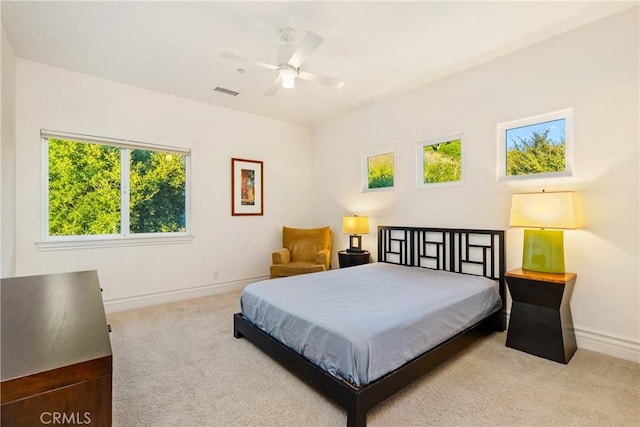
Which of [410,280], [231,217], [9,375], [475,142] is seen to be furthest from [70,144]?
[475,142]

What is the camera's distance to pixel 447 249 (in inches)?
144

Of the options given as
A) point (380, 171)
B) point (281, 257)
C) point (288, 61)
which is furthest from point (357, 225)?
point (288, 61)

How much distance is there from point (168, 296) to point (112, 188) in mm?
1551

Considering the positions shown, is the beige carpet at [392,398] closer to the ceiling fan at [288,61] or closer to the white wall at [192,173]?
the white wall at [192,173]

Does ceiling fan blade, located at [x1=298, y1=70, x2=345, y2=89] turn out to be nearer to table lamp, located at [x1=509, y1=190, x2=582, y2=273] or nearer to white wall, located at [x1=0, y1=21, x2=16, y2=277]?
table lamp, located at [x1=509, y1=190, x2=582, y2=273]

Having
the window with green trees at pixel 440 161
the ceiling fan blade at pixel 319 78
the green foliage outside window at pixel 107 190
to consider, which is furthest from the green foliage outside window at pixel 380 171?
the green foliage outside window at pixel 107 190

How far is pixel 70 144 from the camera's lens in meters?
3.57

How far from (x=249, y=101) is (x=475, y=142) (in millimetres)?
3017

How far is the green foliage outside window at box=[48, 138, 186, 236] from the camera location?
138 inches

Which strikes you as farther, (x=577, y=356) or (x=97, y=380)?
(x=577, y=356)

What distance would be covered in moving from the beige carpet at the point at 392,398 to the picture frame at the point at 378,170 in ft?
7.79

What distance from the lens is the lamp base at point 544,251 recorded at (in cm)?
267

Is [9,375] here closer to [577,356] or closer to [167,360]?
[167,360]

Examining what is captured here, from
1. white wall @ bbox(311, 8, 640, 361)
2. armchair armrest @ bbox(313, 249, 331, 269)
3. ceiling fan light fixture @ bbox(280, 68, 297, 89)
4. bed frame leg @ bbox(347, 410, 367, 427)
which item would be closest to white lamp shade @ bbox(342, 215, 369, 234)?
Answer: armchair armrest @ bbox(313, 249, 331, 269)
